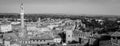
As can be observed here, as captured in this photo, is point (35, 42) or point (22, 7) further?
point (22, 7)

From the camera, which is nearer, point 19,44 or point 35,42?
point 19,44

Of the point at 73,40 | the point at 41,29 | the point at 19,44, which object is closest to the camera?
the point at 19,44

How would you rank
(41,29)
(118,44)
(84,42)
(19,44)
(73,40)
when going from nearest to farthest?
(118,44) < (19,44) < (84,42) < (73,40) < (41,29)

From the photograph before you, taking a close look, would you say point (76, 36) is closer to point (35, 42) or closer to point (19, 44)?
point (35, 42)

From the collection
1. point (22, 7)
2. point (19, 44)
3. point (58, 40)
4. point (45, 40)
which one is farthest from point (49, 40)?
point (22, 7)

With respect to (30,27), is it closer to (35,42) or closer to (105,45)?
(35,42)

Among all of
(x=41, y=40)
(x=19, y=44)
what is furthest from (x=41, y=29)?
(x=19, y=44)

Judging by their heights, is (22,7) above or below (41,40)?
above

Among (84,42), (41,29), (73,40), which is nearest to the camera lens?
(84,42)

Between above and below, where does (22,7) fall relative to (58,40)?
above
